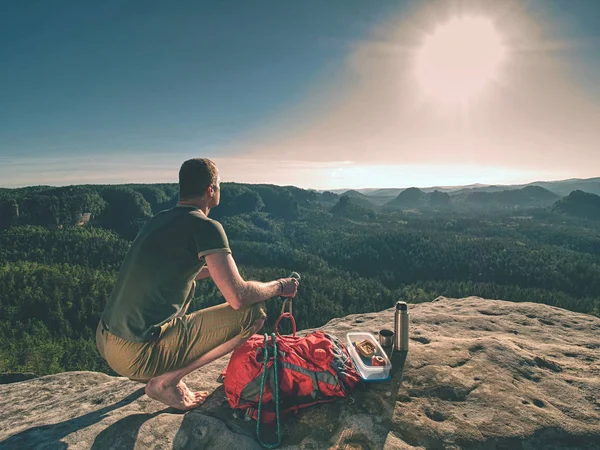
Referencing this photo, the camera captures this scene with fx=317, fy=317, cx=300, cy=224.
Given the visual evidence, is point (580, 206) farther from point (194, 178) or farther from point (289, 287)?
point (194, 178)

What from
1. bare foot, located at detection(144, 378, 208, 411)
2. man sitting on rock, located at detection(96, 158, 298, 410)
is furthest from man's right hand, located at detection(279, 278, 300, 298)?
bare foot, located at detection(144, 378, 208, 411)

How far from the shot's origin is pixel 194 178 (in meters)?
3.98

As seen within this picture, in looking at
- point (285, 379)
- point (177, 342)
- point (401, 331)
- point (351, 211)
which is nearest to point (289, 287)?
point (285, 379)

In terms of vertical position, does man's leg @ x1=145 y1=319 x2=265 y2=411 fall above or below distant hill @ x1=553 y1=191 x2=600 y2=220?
above

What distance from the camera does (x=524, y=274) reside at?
60.2m

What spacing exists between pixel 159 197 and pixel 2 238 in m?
67.9

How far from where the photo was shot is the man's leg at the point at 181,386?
4.13 metres

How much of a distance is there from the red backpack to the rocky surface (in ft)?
0.55

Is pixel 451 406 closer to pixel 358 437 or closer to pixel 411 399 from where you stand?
pixel 411 399

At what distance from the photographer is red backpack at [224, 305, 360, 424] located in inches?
165

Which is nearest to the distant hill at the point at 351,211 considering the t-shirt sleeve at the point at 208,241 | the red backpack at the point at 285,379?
the red backpack at the point at 285,379

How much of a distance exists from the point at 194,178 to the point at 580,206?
725 ft

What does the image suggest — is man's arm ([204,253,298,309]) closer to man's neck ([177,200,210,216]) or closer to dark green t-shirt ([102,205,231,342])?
dark green t-shirt ([102,205,231,342])

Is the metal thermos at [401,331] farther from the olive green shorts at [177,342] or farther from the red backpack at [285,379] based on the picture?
the olive green shorts at [177,342]
